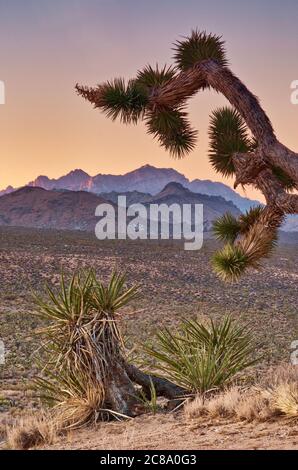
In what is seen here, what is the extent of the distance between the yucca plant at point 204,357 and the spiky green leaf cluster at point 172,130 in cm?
328

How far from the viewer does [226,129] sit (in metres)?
9.76

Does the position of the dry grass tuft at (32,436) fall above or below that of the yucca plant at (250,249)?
below

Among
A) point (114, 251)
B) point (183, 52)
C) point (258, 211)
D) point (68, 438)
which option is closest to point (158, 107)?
point (183, 52)

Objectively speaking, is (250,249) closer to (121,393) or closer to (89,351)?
(121,393)

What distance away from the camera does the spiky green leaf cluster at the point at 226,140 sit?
31.0 feet

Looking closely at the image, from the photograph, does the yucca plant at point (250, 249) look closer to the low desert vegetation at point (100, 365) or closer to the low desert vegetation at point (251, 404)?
the low desert vegetation at point (100, 365)

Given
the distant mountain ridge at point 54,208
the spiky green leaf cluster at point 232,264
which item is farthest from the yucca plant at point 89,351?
the distant mountain ridge at point 54,208

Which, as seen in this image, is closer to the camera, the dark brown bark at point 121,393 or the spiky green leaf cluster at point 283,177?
the dark brown bark at point 121,393

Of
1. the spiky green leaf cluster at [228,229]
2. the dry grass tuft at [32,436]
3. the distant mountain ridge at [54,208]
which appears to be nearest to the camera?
the dry grass tuft at [32,436]

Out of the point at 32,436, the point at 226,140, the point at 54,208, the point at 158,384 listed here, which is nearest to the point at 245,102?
the point at 226,140

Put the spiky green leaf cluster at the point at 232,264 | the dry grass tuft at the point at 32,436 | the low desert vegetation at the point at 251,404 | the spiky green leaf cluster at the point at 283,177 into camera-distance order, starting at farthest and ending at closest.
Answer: the spiky green leaf cluster at the point at 283,177, the spiky green leaf cluster at the point at 232,264, the dry grass tuft at the point at 32,436, the low desert vegetation at the point at 251,404

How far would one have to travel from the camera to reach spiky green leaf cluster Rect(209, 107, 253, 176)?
9.46 metres
